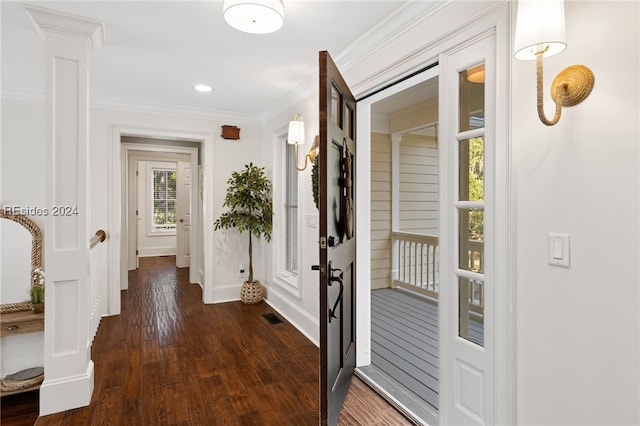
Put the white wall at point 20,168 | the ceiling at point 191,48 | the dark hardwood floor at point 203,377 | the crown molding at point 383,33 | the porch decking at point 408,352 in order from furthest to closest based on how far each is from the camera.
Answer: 1. the white wall at point 20,168
2. the porch decking at point 408,352
3. the dark hardwood floor at point 203,377
4. the ceiling at point 191,48
5. the crown molding at point 383,33

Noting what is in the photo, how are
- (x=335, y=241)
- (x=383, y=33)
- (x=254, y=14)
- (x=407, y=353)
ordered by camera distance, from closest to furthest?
1. (x=254, y=14)
2. (x=335, y=241)
3. (x=383, y=33)
4. (x=407, y=353)

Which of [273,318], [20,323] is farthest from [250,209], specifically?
[20,323]

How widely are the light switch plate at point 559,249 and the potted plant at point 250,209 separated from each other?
3417 millimetres

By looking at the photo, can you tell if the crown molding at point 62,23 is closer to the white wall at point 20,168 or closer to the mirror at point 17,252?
the white wall at point 20,168

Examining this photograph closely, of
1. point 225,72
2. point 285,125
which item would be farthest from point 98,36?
point 285,125

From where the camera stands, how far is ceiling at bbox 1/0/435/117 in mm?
2088

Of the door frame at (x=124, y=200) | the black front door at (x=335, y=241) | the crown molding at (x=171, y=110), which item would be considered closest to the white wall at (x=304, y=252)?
the crown molding at (x=171, y=110)

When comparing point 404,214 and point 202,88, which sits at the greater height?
point 202,88

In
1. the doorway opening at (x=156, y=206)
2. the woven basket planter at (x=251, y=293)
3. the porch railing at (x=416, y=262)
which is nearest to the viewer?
the woven basket planter at (x=251, y=293)

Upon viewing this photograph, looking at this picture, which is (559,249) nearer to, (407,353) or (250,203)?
(407,353)

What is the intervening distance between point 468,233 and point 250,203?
3.09 meters

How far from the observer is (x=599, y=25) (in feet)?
4.03

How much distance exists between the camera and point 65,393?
225cm

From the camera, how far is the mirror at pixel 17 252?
10.8 feet
